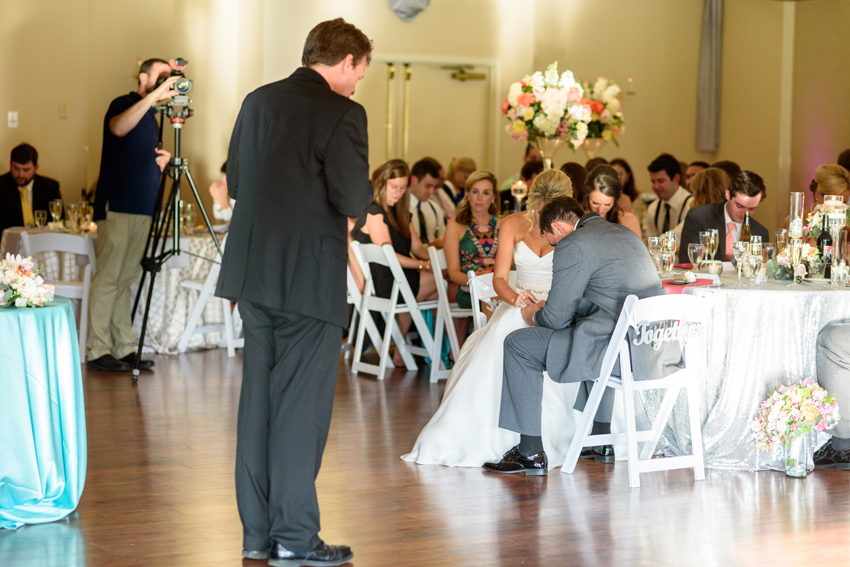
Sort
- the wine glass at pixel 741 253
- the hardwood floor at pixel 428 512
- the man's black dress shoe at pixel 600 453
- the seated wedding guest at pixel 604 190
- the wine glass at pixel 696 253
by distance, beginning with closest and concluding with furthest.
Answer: the hardwood floor at pixel 428 512 → the man's black dress shoe at pixel 600 453 → the wine glass at pixel 741 253 → the wine glass at pixel 696 253 → the seated wedding guest at pixel 604 190

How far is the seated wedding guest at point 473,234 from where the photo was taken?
638cm

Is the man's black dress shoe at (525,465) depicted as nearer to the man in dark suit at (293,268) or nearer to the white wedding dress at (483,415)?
the white wedding dress at (483,415)

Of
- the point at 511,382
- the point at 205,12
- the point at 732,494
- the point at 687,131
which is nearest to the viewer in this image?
the point at 732,494

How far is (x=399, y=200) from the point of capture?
6.76 metres

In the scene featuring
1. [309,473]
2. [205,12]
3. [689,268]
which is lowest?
[309,473]

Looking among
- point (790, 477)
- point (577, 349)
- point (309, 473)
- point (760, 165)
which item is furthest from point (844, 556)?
point (760, 165)

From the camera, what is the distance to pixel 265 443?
2936 mm

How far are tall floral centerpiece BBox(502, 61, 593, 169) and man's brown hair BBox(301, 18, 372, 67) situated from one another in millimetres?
3392

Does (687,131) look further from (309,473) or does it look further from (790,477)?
(309,473)

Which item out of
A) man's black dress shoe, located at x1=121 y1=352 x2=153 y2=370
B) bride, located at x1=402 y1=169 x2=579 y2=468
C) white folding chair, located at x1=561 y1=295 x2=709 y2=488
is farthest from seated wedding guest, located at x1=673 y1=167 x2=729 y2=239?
man's black dress shoe, located at x1=121 y1=352 x2=153 y2=370

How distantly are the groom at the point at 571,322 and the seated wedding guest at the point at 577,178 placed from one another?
1.17 metres

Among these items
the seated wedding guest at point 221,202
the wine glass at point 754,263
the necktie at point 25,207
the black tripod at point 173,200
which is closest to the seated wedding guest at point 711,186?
the wine glass at point 754,263

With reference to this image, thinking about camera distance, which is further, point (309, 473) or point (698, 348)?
point (698, 348)

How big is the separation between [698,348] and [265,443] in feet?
6.70
